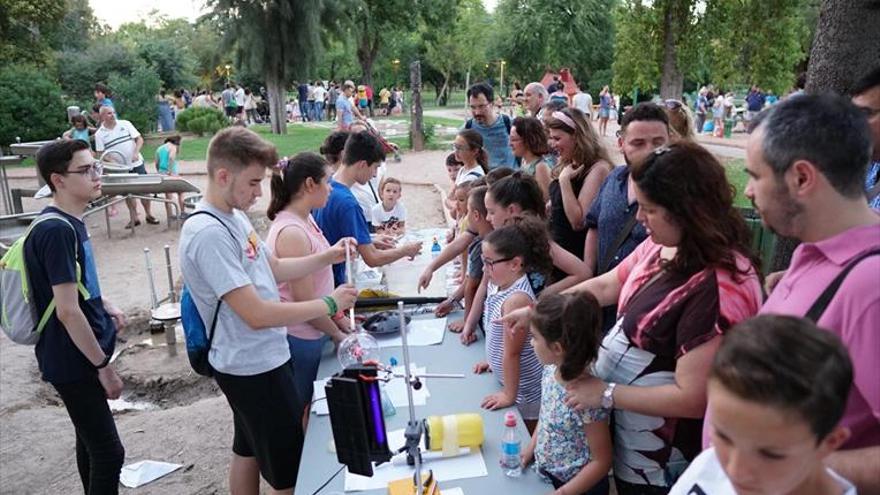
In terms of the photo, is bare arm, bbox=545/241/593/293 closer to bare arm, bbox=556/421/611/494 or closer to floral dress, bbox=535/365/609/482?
floral dress, bbox=535/365/609/482

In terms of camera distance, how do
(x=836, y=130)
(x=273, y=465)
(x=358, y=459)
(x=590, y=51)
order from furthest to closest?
(x=590, y=51) < (x=273, y=465) < (x=358, y=459) < (x=836, y=130)

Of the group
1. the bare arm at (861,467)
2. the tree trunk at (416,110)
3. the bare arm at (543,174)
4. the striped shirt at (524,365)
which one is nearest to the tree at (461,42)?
the tree trunk at (416,110)

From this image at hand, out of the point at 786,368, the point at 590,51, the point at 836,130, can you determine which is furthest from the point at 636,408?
the point at 590,51

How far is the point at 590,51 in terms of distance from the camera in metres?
23.9

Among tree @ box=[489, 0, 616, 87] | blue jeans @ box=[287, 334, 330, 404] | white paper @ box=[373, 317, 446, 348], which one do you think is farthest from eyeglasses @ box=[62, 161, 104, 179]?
tree @ box=[489, 0, 616, 87]

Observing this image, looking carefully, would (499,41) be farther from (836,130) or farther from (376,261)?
(836,130)

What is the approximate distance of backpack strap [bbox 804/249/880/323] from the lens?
1327mm

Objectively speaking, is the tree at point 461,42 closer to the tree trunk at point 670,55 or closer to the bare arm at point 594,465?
the tree trunk at point 670,55

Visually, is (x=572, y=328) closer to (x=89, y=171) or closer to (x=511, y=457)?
(x=511, y=457)

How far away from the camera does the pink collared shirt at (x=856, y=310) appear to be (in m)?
1.27

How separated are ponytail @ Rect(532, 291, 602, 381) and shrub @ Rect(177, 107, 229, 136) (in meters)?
22.9

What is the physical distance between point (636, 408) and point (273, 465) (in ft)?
5.28

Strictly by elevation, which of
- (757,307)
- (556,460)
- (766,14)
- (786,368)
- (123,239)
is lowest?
(123,239)

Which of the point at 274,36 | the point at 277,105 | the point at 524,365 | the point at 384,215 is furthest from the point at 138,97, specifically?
the point at 524,365
